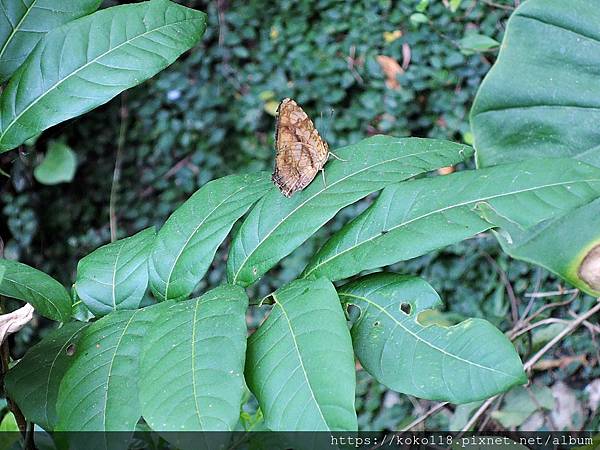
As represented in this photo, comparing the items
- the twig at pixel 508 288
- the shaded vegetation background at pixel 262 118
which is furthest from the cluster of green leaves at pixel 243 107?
the twig at pixel 508 288

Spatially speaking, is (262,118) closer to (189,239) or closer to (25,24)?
(25,24)

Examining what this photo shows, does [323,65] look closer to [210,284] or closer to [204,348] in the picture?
[210,284]

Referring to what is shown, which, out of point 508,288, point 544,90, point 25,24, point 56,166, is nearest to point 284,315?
point 25,24

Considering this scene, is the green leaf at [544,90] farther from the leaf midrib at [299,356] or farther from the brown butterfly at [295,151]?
the leaf midrib at [299,356]

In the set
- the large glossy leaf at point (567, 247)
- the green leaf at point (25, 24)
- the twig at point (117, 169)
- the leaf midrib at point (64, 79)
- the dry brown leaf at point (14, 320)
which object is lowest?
the twig at point (117, 169)

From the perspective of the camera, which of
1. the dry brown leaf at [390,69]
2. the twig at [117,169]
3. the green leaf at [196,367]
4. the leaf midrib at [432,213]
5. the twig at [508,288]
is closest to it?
the green leaf at [196,367]

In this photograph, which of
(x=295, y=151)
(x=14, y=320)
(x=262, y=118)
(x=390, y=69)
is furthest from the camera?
(x=262, y=118)
